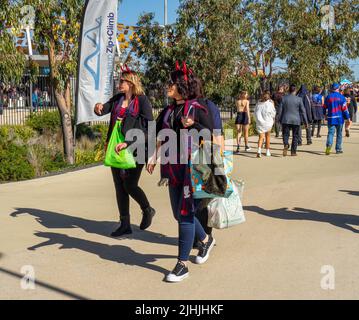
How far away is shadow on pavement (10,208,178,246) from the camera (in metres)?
6.41

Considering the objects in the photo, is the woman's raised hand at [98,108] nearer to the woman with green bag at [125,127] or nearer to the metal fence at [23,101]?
the woman with green bag at [125,127]

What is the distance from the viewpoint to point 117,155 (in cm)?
614

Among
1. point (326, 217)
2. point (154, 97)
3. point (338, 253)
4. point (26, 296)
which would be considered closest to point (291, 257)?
point (338, 253)

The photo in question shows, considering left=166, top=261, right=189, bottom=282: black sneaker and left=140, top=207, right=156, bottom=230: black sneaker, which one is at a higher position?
left=140, top=207, right=156, bottom=230: black sneaker

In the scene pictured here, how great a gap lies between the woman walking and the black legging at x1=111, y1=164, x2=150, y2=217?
3.46 feet

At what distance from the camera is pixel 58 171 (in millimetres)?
11352

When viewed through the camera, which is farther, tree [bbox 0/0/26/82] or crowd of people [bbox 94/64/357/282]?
tree [bbox 0/0/26/82]

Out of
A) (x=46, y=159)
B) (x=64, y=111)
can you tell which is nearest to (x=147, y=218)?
(x=46, y=159)

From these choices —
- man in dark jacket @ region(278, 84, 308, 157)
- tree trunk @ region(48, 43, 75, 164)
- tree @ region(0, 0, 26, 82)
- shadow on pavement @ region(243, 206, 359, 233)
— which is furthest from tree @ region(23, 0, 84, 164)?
shadow on pavement @ region(243, 206, 359, 233)

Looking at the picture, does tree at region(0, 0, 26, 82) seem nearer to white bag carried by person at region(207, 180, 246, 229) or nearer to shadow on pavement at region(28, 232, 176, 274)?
shadow on pavement at region(28, 232, 176, 274)

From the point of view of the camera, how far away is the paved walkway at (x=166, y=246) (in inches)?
189

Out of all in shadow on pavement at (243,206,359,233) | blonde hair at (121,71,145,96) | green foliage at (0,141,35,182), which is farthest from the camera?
green foliage at (0,141,35,182)

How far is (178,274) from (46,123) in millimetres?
12119

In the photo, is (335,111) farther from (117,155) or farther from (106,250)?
(106,250)
